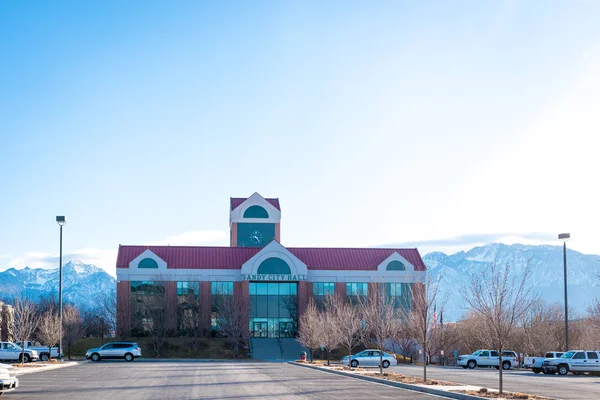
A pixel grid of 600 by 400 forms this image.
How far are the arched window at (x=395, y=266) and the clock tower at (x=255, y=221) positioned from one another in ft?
55.1

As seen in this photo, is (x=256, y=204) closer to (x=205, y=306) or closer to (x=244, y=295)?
(x=244, y=295)

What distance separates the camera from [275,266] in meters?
86.0

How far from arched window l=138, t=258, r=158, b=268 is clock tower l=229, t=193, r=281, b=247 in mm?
14498

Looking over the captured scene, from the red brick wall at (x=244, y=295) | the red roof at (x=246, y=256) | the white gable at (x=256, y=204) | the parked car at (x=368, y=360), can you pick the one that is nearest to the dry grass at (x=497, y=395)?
the parked car at (x=368, y=360)

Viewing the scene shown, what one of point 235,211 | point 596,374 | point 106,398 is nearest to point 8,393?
point 106,398

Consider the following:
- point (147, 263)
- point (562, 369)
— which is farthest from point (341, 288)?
point (562, 369)

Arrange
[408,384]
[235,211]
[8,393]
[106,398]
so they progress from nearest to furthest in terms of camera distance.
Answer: [106,398] → [8,393] → [408,384] → [235,211]

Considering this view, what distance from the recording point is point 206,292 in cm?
8631

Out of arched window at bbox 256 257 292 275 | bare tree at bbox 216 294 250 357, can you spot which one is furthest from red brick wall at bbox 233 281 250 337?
arched window at bbox 256 257 292 275

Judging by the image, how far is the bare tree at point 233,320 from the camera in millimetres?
76812

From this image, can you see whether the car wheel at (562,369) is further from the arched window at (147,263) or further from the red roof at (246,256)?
the arched window at (147,263)

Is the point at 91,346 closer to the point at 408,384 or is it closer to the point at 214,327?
the point at 214,327

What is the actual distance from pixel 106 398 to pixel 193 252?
65415 millimetres

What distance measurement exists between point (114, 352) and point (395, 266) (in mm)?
37491
